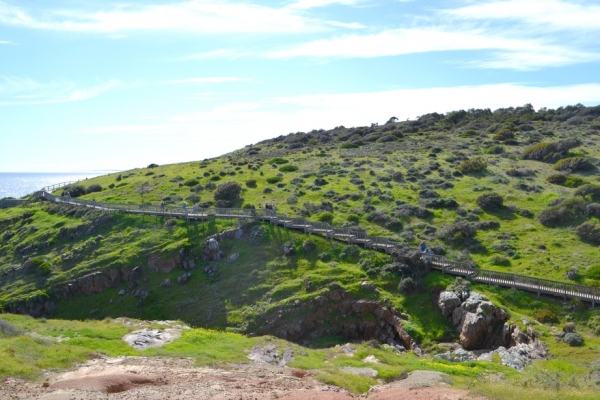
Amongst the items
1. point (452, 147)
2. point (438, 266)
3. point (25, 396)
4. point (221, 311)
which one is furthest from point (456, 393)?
point (452, 147)

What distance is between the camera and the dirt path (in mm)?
17781

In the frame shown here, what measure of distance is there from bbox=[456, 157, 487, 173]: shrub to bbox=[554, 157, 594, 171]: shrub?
8844 mm

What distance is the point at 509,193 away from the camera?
54.1 meters

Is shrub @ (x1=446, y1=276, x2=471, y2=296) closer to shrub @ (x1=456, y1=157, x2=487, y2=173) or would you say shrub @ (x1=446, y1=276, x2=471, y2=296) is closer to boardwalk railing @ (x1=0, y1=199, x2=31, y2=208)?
shrub @ (x1=456, y1=157, x2=487, y2=173)

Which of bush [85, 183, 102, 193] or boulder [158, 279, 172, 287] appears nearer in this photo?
boulder [158, 279, 172, 287]

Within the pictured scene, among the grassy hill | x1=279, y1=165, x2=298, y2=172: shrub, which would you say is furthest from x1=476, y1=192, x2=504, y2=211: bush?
x1=279, y1=165, x2=298, y2=172: shrub

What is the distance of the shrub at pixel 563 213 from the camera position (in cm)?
4441

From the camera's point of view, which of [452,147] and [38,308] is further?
[452,147]

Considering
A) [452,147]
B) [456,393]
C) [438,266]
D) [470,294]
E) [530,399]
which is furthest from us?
[452,147]

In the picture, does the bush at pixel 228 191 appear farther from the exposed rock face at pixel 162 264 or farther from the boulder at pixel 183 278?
the boulder at pixel 183 278

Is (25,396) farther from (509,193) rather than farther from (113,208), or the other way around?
(509,193)

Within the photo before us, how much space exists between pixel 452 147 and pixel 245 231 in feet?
155

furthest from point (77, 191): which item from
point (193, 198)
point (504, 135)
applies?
point (504, 135)

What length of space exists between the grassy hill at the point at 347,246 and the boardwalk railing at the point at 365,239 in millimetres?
815
